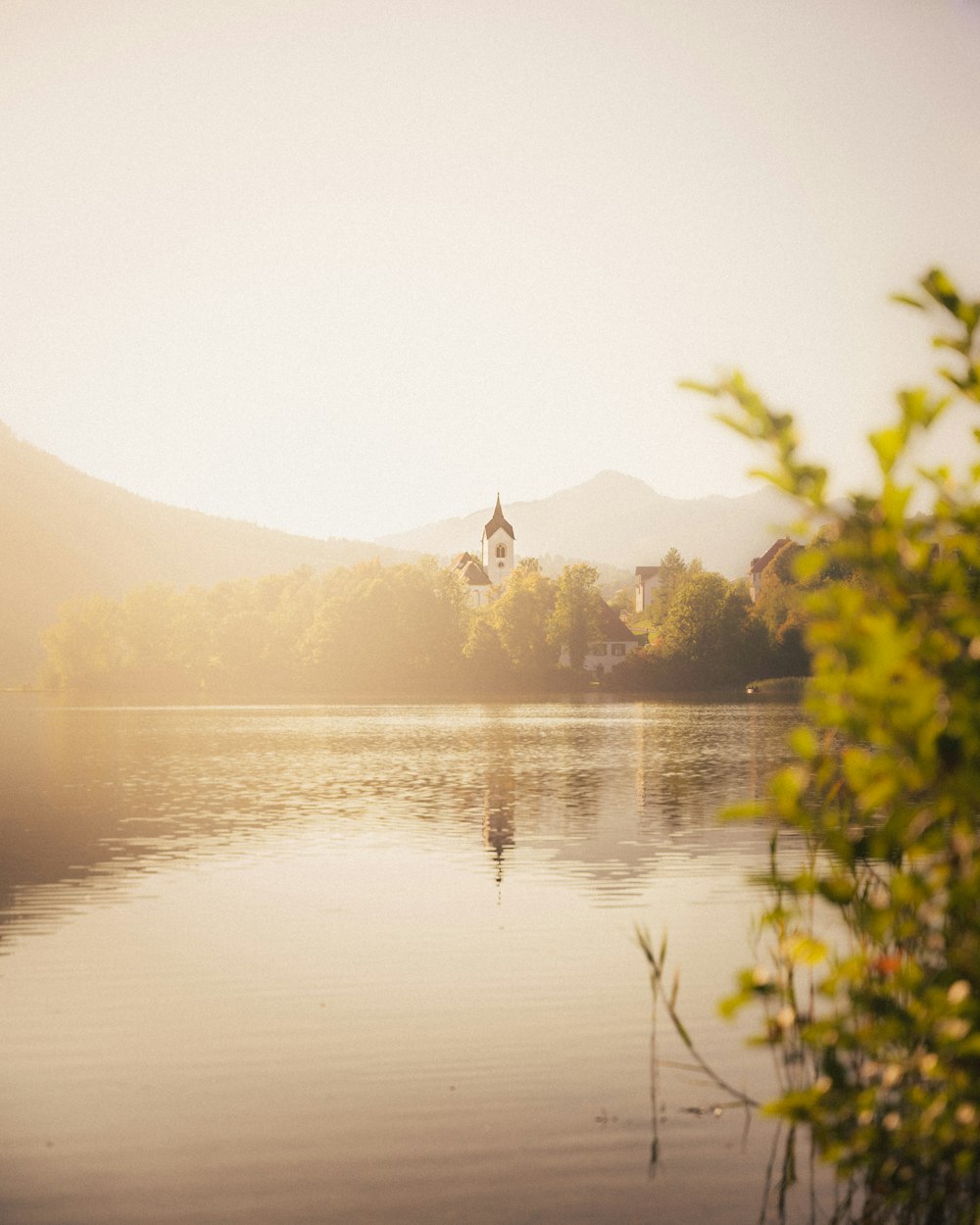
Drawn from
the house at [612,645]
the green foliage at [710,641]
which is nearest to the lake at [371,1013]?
the green foliage at [710,641]

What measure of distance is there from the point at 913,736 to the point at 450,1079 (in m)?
10.1

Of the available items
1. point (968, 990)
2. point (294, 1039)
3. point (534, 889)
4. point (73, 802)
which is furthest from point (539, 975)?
point (73, 802)

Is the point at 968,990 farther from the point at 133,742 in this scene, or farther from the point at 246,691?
the point at 246,691

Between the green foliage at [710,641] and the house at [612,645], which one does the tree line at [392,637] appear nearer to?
the green foliage at [710,641]

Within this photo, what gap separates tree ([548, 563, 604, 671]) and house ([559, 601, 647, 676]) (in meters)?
16.2

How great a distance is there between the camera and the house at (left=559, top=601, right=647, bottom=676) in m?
166

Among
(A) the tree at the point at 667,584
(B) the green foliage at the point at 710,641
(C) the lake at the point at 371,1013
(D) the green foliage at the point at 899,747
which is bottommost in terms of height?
(C) the lake at the point at 371,1013

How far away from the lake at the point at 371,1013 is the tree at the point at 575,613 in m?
102

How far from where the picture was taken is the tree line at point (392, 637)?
13950 cm

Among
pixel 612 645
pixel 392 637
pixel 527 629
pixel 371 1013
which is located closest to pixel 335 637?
pixel 392 637

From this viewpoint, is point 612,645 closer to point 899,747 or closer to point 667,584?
point 667,584

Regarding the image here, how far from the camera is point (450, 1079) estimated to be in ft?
42.2

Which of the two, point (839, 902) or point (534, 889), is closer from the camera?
point (839, 902)

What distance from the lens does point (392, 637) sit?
152m
